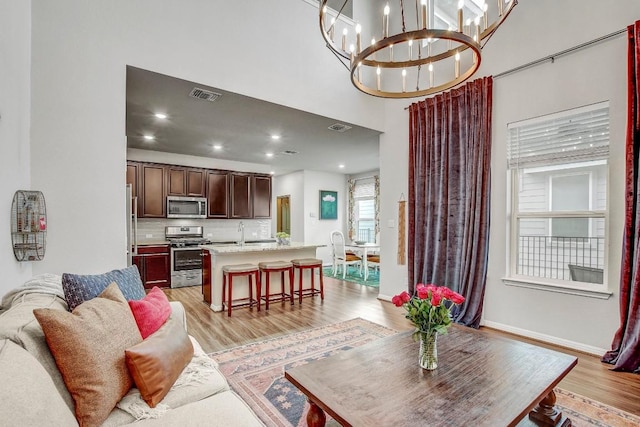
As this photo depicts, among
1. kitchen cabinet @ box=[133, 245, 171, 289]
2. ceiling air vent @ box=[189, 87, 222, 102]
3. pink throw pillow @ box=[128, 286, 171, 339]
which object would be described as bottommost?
kitchen cabinet @ box=[133, 245, 171, 289]

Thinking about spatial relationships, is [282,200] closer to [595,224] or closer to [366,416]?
[595,224]

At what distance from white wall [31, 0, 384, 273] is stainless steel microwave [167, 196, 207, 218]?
3.45 m

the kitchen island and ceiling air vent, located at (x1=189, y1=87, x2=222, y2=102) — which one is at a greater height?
ceiling air vent, located at (x1=189, y1=87, x2=222, y2=102)

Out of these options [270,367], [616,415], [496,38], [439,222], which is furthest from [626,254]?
[270,367]

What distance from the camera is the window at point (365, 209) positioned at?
8.52 meters

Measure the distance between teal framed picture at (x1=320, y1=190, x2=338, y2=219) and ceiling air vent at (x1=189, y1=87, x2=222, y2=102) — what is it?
17.0ft

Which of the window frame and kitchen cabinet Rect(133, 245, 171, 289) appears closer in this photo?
the window frame

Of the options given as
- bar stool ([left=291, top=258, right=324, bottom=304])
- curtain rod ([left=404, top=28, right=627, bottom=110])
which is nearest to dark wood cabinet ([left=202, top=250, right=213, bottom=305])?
bar stool ([left=291, top=258, right=324, bottom=304])

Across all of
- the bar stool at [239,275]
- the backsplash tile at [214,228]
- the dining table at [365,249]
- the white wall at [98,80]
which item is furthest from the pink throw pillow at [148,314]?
the dining table at [365,249]

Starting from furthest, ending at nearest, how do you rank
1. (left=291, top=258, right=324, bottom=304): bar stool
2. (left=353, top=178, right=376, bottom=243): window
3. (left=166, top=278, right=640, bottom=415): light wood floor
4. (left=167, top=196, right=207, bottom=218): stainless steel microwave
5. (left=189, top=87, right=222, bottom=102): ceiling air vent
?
(left=353, top=178, right=376, bottom=243): window < (left=167, top=196, right=207, bottom=218): stainless steel microwave < (left=291, top=258, right=324, bottom=304): bar stool < (left=189, top=87, right=222, bottom=102): ceiling air vent < (left=166, top=278, right=640, bottom=415): light wood floor

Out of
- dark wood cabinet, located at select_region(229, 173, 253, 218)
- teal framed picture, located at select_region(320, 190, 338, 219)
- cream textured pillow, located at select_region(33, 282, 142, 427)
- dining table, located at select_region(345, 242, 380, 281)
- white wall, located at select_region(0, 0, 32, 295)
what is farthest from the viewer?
teal framed picture, located at select_region(320, 190, 338, 219)

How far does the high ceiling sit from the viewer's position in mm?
3547

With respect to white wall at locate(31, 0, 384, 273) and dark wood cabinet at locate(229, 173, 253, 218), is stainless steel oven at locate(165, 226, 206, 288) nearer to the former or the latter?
dark wood cabinet at locate(229, 173, 253, 218)

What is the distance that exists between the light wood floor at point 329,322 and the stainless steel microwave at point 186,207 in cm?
151
